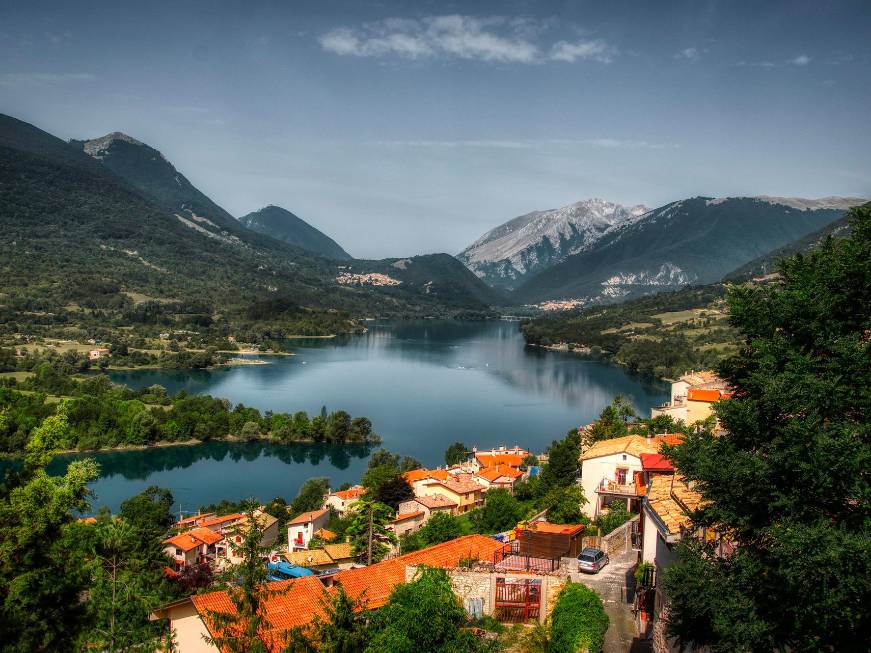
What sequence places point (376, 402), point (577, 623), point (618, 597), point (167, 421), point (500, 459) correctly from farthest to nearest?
point (376, 402)
point (167, 421)
point (500, 459)
point (618, 597)
point (577, 623)

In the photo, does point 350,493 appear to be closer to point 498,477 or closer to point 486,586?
point 498,477

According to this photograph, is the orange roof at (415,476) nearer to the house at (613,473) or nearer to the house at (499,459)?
the house at (499,459)

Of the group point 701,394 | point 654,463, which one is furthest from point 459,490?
point 654,463

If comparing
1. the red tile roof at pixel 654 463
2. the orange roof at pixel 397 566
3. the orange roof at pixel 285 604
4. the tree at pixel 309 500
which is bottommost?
the tree at pixel 309 500

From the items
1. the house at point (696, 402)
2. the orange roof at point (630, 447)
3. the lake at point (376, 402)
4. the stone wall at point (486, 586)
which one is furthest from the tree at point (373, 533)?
the lake at point (376, 402)

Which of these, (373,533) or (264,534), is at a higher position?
(373,533)

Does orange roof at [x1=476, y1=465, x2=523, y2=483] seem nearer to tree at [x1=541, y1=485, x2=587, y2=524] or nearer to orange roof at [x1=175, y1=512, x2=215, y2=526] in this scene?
tree at [x1=541, y1=485, x2=587, y2=524]

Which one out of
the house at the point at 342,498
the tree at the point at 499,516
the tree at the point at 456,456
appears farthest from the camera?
the tree at the point at 456,456
